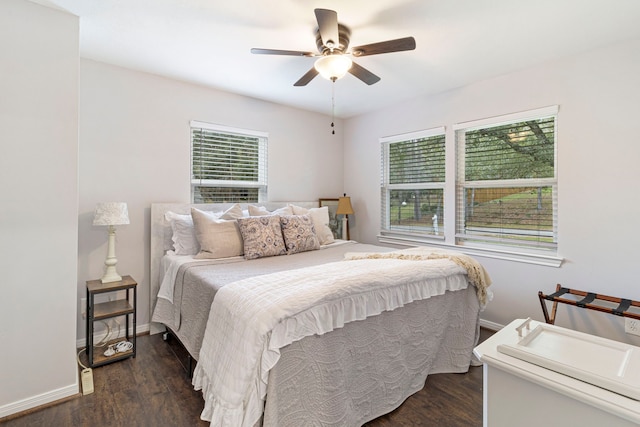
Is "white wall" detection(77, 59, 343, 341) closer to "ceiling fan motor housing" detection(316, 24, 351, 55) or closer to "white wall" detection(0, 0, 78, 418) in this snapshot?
"white wall" detection(0, 0, 78, 418)

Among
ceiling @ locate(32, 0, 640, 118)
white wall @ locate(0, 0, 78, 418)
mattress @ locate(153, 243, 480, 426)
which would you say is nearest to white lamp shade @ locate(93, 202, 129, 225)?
white wall @ locate(0, 0, 78, 418)

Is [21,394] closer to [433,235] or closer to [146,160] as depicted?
[146,160]

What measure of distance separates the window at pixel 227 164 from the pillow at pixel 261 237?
859 millimetres

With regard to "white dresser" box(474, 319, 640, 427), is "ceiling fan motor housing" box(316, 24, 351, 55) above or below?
above

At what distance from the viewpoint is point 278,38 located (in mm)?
2303

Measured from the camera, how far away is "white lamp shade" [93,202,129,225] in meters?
2.37

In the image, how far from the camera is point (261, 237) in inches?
106

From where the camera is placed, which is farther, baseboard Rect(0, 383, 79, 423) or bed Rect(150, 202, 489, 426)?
baseboard Rect(0, 383, 79, 423)

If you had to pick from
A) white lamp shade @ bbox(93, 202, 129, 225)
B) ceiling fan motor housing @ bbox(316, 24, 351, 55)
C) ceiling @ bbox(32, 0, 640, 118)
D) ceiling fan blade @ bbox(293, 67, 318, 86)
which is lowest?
white lamp shade @ bbox(93, 202, 129, 225)

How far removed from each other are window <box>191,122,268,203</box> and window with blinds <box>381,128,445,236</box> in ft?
5.36

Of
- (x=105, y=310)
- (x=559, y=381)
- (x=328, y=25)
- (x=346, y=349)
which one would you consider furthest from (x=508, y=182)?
(x=105, y=310)

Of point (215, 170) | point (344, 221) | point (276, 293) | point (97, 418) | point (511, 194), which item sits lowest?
point (97, 418)

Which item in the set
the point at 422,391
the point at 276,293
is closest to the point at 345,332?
the point at 276,293

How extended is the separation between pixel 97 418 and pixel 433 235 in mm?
3363
